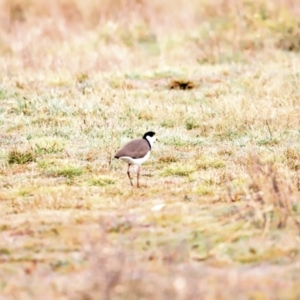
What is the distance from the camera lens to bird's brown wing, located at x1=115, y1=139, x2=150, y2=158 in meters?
8.62

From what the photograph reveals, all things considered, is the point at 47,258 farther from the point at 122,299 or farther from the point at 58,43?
the point at 58,43

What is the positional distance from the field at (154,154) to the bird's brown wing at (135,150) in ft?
1.13

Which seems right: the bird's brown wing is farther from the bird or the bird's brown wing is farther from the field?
the field

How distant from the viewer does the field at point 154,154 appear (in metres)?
5.93

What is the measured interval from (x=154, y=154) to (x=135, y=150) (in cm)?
189

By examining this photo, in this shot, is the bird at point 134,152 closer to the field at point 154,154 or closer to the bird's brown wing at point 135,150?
the bird's brown wing at point 135,150

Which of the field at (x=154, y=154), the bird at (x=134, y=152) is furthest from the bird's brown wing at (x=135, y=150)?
the field at (x=154, y=154)

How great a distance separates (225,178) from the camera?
899 centimetres

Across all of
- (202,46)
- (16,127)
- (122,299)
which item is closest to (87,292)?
(122,299)

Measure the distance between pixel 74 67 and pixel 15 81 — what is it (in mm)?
1937

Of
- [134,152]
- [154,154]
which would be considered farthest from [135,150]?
[154,154]

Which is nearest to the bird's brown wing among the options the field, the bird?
the bird

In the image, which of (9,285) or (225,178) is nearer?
(9,285)

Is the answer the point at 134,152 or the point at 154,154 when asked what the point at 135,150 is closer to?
the point at 134,152
